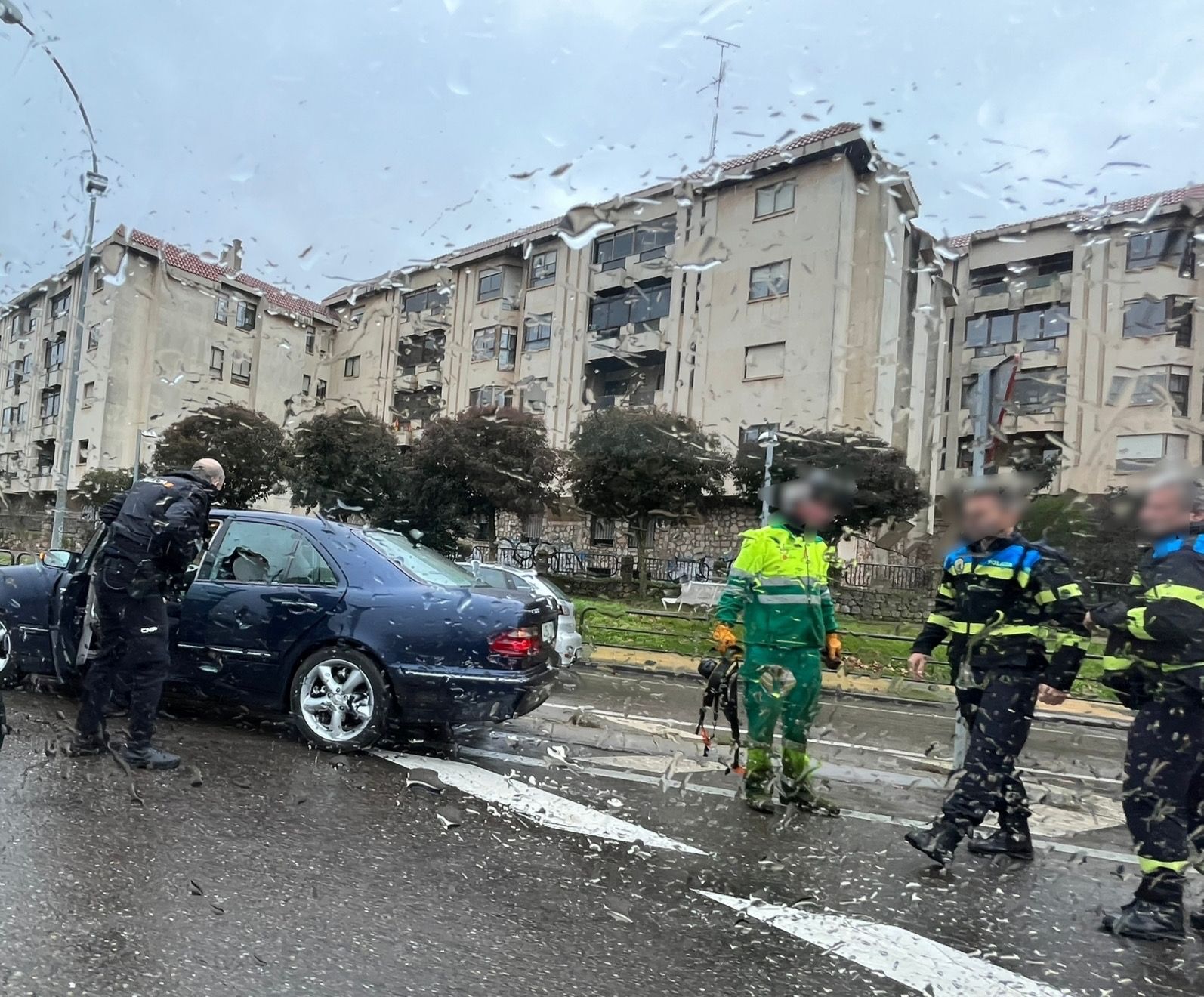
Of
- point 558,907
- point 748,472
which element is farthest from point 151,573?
point 748,472

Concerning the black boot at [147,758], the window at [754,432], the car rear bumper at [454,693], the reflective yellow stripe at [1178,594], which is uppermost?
the window at [754,432]

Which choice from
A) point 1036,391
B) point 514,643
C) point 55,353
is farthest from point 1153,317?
point 55,353

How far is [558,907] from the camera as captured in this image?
3.00 meters

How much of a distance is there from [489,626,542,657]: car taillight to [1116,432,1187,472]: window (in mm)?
3051

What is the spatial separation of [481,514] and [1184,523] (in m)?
6.97

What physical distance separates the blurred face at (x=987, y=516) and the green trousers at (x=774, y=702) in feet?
3.19

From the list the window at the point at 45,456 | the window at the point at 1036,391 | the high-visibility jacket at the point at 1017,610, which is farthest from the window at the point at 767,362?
the window at the point at 45,456

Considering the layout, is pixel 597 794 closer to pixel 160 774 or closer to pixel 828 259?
→ pixel 160 774

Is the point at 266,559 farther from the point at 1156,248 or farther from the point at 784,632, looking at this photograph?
the point at 1156,248

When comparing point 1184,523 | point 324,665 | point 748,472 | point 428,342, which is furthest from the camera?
point 428,342

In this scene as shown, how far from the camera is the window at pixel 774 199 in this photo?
8.97 m

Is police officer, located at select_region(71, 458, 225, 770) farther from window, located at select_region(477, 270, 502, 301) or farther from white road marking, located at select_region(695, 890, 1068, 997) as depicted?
window, located at select_region(477, 270, 502, 301)

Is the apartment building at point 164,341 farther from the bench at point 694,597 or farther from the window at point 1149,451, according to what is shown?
the window at point 1149,451

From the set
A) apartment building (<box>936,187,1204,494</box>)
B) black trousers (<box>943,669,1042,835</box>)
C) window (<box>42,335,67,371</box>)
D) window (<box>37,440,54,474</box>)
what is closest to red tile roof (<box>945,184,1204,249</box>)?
apartment building (<box>936,187,1204,494</box>)
